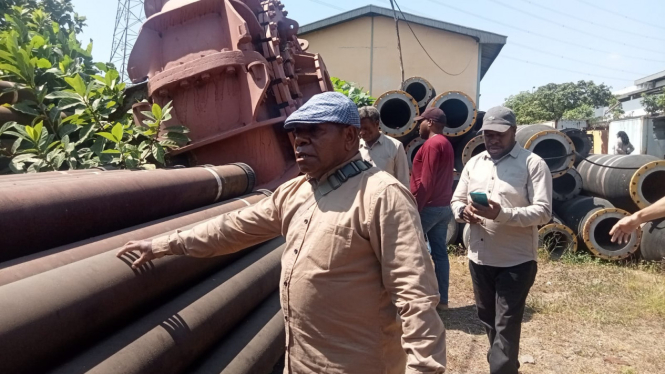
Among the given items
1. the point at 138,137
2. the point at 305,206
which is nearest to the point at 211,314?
the point at 305,206

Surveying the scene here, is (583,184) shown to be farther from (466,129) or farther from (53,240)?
(53,240)

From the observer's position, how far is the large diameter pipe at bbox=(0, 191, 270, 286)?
1.68 m

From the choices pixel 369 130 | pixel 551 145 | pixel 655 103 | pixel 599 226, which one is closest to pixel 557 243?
pixel 599 226

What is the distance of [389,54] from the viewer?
654 inches

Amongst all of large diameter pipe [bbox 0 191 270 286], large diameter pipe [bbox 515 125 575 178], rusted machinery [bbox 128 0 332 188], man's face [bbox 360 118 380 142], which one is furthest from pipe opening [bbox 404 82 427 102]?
large diameter pipe [bbox 0 191 270 286]

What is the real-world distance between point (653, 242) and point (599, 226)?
0.61 metres

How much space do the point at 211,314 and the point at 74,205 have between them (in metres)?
0.77

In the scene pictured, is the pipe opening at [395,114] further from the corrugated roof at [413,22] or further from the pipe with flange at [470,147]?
the corrugated roof at [413,22]

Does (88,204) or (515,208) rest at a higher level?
(88,204)

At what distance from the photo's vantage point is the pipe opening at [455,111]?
6.67m

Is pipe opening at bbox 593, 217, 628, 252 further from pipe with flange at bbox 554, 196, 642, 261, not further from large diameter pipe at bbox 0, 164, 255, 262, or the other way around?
large diameter pipe at bbox 0, 164, 255, 262

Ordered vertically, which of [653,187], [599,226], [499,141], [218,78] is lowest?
[599,226]

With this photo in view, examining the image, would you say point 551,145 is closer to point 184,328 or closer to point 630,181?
point 630,181

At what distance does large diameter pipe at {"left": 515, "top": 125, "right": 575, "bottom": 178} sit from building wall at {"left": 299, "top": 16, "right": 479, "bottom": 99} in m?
10.3
